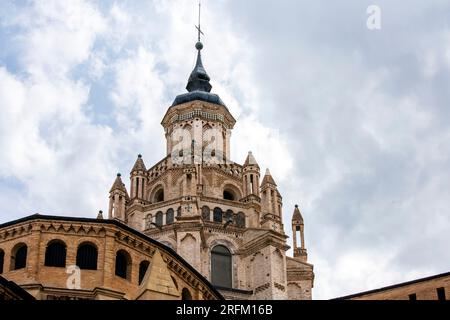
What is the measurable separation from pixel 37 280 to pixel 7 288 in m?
9.85

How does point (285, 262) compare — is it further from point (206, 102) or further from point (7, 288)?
point (7, 288)

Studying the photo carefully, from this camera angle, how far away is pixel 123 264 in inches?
1976

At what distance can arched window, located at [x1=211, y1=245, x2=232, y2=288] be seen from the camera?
77.4 m

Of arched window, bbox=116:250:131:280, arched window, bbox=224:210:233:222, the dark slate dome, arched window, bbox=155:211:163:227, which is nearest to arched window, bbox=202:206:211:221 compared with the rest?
arched window, bbox=224:210:233:222

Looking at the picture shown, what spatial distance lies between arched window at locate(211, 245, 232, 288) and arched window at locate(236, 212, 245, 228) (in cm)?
337

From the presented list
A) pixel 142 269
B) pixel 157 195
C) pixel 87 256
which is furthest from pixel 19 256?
pixel 157 195

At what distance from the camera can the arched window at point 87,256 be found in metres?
48.8

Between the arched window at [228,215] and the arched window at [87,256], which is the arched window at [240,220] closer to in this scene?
the arched window at [228,215]

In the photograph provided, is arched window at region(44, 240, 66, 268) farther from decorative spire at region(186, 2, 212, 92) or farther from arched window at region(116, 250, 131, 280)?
decorative spire at region(186, 2, 212, 92)

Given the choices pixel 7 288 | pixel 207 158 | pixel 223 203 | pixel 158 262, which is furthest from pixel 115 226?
pixel 207 158

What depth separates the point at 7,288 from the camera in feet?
125

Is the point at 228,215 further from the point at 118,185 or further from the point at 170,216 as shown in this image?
the point at 118,185

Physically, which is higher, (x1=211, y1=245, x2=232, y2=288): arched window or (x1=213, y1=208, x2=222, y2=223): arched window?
(x1=213, y1=208, x2=222, y2=223): arched window

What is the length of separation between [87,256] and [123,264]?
234 cm
